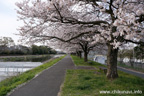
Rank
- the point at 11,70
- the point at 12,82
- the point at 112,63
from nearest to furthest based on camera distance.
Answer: the point at 112,63
the point at 12,82
the point at 11,70

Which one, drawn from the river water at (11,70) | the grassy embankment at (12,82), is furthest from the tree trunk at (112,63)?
the river water at (11,70)

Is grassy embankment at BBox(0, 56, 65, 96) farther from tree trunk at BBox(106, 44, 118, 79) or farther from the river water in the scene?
tree trunk at BBox(106, 44, 118, 79)

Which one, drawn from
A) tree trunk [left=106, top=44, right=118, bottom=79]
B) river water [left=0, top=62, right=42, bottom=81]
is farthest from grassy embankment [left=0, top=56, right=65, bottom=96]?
tree trunk [left=106, top=44, right=118, bottom=79]

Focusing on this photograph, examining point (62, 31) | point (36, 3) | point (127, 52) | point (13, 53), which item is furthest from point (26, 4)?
point (13, 53)

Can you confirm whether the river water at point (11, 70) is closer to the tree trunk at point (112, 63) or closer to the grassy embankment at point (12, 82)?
the grassy embankment at point (12, 82)

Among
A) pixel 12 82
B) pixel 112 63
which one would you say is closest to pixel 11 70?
pixel 12 82

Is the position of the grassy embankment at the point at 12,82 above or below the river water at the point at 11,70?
above

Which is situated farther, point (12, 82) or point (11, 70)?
point (11, 70)

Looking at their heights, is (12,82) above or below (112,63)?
below

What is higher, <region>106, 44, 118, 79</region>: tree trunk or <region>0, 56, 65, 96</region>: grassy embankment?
<region>106, 44, 118, 79</region>: tree trunk

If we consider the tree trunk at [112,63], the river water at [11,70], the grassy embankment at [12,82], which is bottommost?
the river water at [11,70]

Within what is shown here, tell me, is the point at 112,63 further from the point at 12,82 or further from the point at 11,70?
the point at 11,70

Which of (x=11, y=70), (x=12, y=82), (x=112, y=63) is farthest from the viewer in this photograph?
(x=11, y=70)

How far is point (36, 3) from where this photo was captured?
23.8ft
